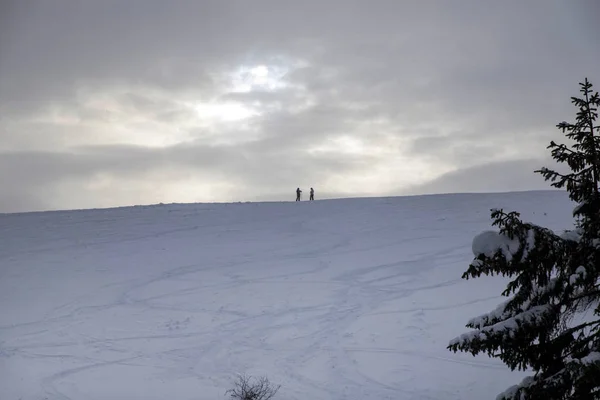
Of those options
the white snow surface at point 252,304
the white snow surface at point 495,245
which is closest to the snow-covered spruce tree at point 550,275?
the white snow surface at point 495,245

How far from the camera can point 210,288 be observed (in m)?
25.8

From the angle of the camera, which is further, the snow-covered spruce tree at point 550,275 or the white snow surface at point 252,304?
the white snow surface at point 252,304

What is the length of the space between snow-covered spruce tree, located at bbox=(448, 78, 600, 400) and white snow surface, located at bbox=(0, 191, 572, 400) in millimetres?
11308

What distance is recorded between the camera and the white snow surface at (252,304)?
18844mm

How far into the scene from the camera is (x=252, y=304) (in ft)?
79.0

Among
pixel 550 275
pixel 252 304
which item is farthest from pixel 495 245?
pixel 252 304

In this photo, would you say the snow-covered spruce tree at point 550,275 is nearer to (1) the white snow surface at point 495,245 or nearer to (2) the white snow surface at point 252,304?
(1) the white snow surface at point 495,245

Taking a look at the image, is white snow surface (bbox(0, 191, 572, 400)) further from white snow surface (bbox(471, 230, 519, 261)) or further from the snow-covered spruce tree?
white snow surface (bbox(471, 230, 519, 261))

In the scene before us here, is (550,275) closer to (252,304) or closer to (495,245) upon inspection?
(495,245)

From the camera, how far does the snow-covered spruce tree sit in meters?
6.29

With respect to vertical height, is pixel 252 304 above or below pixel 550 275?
below

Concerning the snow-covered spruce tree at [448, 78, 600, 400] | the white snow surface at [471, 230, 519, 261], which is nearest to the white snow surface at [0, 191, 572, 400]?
the snow-covered spruce tree at [448, 78, 600, 400]

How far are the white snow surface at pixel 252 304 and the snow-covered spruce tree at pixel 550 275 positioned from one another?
11.3 m

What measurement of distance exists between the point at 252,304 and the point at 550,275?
18315 millimetres
